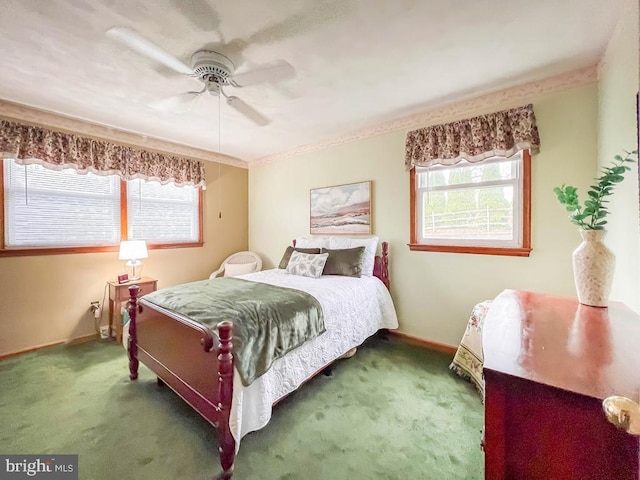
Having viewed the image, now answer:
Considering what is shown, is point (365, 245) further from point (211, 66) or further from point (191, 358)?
point (211, 66)

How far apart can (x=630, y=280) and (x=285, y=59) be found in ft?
8.46

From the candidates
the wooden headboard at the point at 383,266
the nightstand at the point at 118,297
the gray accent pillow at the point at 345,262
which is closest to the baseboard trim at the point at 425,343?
Result: the wooden headboard at the point at 383,266

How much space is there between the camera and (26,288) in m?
2.85

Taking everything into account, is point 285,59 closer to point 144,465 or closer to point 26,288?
point 144,465

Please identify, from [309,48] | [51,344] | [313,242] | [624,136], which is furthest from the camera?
[313,242]

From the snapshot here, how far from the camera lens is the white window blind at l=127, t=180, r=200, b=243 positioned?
359 cm

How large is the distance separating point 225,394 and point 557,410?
1.41m

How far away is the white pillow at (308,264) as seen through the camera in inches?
119

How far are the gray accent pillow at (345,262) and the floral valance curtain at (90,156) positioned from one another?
7.83 ft

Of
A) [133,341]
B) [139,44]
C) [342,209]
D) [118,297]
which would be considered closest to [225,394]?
[133,341]

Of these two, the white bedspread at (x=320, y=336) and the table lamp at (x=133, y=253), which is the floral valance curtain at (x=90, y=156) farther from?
the white bedspread at (x=320, y=336)

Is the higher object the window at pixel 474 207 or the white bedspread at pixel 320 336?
the window at pixel 474 207

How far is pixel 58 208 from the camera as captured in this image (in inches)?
118

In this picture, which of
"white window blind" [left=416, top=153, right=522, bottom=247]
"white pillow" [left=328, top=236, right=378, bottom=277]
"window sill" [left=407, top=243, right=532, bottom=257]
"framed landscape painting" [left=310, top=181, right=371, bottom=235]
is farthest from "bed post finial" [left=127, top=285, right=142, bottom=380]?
"white window blind" [left=416, top=153, right=522, bottom=247]
